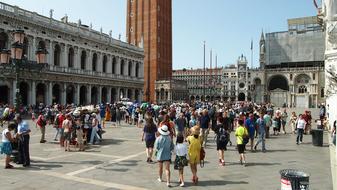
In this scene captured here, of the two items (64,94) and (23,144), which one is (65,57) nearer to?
(64,94)

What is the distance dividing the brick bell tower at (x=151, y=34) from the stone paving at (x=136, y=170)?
58864 millimetres

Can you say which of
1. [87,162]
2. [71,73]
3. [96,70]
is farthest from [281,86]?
[87,162]

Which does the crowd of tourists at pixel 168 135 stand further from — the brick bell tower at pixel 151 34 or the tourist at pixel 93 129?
the brick bell tower at pixel 151 34

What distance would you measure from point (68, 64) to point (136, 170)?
3718cm

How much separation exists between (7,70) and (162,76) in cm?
4499

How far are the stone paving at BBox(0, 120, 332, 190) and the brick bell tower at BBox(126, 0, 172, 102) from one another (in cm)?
5886

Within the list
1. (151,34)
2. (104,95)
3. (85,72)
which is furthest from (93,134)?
(151,34)

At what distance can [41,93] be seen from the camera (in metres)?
40.6

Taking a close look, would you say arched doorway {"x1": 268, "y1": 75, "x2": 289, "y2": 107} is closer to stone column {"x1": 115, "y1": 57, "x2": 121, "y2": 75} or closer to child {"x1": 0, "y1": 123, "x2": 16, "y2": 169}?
stone column {"x1": 115, "y1": 57, "x2": 121, "y2": 75}

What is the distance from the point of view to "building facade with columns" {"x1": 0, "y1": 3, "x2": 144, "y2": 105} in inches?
1394

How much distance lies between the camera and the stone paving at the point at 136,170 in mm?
8352

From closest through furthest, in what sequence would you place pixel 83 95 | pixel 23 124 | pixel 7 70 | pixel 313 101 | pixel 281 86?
1. pixel 23 124
2. pixel 7 70
3. pixel 83 95
4. pixel 313 101
5. pixel 281 86

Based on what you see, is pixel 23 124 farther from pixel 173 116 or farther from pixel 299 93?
pixel 299 93

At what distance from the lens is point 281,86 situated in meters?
81.9
